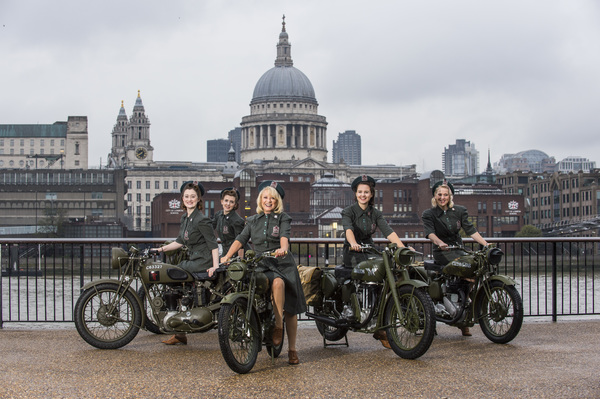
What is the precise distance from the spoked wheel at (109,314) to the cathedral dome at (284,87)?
181 metres

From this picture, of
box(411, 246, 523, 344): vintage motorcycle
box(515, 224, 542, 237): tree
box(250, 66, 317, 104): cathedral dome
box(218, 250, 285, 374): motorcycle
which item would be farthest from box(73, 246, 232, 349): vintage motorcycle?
box(250, 66, 317, 104): cathedral dome

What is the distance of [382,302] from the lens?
9305 millimetres

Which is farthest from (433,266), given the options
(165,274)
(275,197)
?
(165,274)

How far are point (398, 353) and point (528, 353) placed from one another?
1.62 meters

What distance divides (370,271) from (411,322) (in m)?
0.74

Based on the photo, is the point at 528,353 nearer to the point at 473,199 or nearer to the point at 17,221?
the point at 473,199

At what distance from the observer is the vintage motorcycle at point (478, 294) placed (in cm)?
Answer: 1017

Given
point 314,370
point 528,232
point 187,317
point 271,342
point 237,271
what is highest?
point 237,271

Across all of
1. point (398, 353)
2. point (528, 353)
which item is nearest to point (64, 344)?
point (398, 353)

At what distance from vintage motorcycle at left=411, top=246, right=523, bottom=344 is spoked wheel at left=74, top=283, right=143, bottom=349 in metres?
3.51

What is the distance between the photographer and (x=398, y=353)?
9.09 meters

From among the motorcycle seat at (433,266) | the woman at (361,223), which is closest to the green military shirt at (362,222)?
the woman at (361,223)

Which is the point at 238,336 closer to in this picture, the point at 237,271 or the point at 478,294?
the point at 237,271

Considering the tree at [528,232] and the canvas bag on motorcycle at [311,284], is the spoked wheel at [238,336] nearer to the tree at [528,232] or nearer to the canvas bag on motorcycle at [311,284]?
the canvas bag on motorcycle at [311,284]
